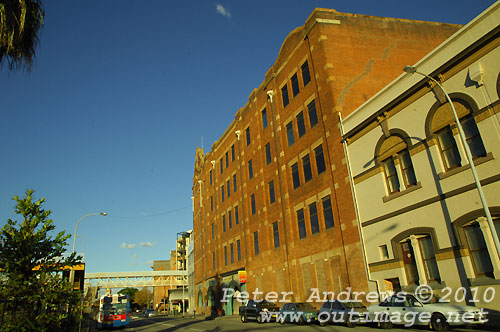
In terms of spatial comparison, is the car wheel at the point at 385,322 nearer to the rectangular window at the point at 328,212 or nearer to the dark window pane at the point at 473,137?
the dark window pane at the point at 473,137

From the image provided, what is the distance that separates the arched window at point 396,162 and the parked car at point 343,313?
6.81 m

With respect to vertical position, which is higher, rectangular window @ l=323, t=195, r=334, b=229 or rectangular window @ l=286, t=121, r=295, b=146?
rectangular window @ l=286, t=121, r=295, b=146

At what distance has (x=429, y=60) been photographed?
19.7 metres

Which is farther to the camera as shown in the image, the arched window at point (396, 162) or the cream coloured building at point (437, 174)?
the arched window at point (396, 162)

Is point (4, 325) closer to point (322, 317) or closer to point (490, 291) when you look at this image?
point (322, 317)

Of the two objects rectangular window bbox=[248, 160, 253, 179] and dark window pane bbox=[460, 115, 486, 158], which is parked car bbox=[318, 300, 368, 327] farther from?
rectangular window bbox=[248, 160, 253, 179]

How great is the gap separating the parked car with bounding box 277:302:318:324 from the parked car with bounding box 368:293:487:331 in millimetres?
5802

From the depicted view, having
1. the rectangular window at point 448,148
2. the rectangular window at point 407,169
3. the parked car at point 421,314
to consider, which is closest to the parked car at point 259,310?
the parked car at point 421,314

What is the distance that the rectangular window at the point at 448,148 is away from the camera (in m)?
18.1

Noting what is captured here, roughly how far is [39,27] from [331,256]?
2223 centimetres

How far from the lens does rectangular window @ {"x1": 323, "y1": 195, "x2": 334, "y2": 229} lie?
88.8 ft

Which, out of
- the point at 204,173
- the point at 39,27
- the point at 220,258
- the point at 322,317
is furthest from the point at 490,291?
the point at 204,173

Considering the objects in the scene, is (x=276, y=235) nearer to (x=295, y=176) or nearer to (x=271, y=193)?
(x=271, y=193)

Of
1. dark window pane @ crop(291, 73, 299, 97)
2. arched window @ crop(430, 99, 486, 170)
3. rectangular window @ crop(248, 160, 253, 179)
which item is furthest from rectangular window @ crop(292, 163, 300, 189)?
arched window @ crop(430, 99, 486, 170)
